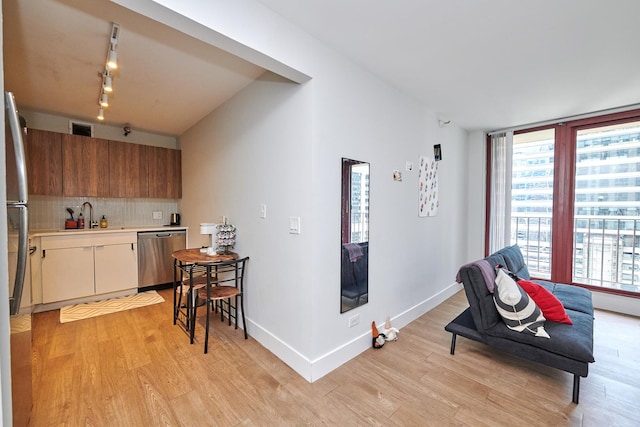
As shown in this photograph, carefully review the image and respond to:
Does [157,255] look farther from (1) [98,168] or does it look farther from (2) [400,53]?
(2) [400,53]

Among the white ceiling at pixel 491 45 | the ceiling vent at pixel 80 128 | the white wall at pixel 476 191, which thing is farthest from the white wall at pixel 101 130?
the white wall at pixel 476 191

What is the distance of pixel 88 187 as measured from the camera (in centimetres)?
378

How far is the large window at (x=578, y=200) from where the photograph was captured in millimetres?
3322

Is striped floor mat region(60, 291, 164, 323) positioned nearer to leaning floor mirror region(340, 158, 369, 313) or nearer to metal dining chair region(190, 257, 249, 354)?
metal dining chair region(190, 257, 249, 354)

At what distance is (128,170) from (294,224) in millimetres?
3370

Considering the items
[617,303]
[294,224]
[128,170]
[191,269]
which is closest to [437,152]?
[294,224]

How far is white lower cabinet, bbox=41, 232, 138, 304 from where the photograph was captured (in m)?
3.30

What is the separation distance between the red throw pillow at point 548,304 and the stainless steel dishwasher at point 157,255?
4.45 m

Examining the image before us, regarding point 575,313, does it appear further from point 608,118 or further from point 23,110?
point 23,110

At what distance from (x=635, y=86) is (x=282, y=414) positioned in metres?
4.28

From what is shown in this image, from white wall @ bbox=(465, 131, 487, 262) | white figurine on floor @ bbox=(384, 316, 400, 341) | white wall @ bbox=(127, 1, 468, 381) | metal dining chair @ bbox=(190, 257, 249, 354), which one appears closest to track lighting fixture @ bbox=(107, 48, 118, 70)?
white wall @ bbox=(127, 1, 468, 381)

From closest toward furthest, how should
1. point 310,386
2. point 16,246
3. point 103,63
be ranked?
point 16,246
point 310,386
point 103,63

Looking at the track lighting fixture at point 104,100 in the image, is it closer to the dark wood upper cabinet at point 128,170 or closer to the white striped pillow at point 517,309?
the dark wood upper cabinet at point 128,170

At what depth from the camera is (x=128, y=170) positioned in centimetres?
409
